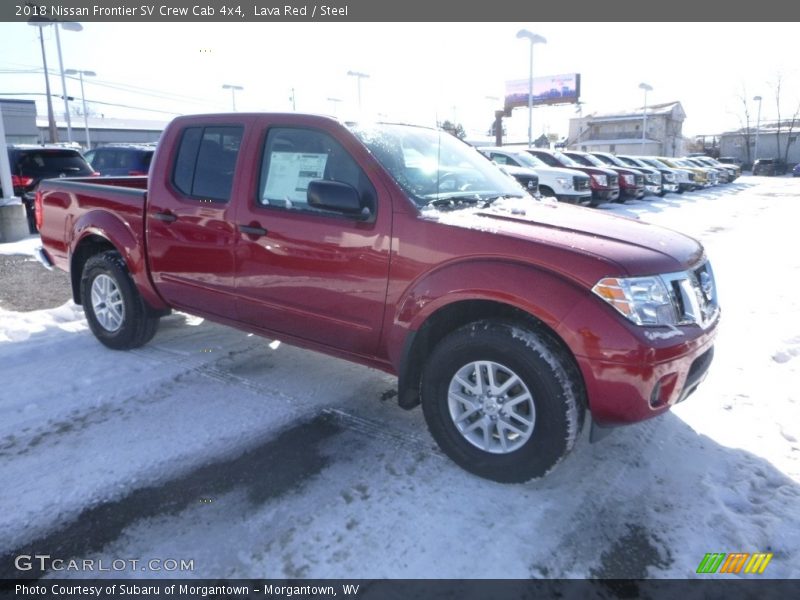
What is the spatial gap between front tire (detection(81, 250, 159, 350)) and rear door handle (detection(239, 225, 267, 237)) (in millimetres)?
1461

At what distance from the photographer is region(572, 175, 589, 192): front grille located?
15194mm

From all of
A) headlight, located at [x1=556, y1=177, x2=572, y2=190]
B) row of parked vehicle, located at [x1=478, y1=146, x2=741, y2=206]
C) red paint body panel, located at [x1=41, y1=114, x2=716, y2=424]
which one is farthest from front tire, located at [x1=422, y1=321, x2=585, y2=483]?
headlight, located at [x1=556, y1=177, x2=572, y2=190]

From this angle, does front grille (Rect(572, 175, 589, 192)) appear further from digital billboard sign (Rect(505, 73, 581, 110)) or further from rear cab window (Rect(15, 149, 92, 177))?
digital billboard sign (Rect(505, 73, 581, 110))

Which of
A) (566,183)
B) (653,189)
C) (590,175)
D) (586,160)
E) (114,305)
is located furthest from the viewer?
(653,189)

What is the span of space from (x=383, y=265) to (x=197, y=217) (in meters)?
1.60

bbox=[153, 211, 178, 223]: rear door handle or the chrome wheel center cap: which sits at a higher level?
bbox=[153, 211, 178, 223]: rear door handle

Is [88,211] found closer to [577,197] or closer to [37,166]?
[37,166]

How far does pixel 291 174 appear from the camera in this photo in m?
3.75

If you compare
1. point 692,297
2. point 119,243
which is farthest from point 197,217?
point 692,297

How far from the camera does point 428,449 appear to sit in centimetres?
338

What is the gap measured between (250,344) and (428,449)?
233cm

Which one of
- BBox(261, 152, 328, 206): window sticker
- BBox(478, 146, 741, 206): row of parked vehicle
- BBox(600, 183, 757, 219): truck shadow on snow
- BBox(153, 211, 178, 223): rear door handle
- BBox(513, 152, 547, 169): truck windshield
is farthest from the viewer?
BBox(600, 183, 757, 219): truck shadow on snow

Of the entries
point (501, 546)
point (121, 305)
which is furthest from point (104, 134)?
point (501, 546)

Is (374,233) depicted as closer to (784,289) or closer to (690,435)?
(690,435)
